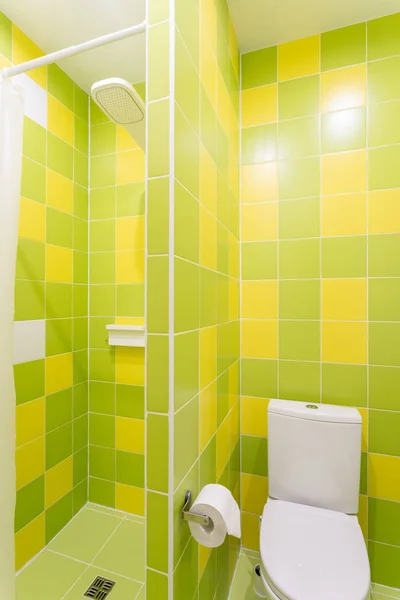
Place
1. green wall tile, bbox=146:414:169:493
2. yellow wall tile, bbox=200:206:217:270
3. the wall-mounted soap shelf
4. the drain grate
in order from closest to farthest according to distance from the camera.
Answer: green wall tile, bbox=146:414:169:493 → yellow wall tile, bbox=200:206:217:270 → the drain grate → the wall-mounted soap shelf

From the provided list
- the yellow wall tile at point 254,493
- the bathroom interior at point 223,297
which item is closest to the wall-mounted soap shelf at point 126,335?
the bathroom interior at point 223,297

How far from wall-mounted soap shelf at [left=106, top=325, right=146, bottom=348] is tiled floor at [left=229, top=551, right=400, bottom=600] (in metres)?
1.16

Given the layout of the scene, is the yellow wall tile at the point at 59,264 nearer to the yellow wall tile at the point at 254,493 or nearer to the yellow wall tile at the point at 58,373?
the yellow wall tile at the point at 58,373

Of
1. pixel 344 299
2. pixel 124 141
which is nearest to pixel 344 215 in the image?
pixel 344 299

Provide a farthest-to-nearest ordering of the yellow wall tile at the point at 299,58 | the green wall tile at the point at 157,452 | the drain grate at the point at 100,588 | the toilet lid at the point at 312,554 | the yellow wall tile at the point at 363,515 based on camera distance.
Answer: the yellow wall tile at the point at 299,58
the yellow wall tile at the point at 363,515
the drain grate at the point at 100,588
the toilet lid at the point at 312,554
the green wall tile at the point at 157,452

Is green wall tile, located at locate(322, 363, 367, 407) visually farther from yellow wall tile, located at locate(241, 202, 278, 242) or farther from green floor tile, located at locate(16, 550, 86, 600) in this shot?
green floor tile, located at locate(16, 550, 86, 600)

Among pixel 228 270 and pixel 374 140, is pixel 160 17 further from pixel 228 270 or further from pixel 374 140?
pixel 374 140

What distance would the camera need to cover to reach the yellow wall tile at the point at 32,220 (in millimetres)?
1427

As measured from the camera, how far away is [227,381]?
1330mm

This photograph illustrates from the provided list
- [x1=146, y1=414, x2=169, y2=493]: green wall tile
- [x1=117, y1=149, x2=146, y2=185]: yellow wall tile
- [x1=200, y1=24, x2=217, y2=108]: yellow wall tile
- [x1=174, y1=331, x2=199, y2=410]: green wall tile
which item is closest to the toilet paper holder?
[x1=146, y1=414, x2=169, y2=493]: green wall tile

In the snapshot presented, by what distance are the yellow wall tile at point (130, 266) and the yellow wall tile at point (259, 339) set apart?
64 centimetres

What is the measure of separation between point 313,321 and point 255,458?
2.45ft

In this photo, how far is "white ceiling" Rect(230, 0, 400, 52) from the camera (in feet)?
4.35

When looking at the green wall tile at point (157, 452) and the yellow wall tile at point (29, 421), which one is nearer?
the green wall tile at point (157, 452)
